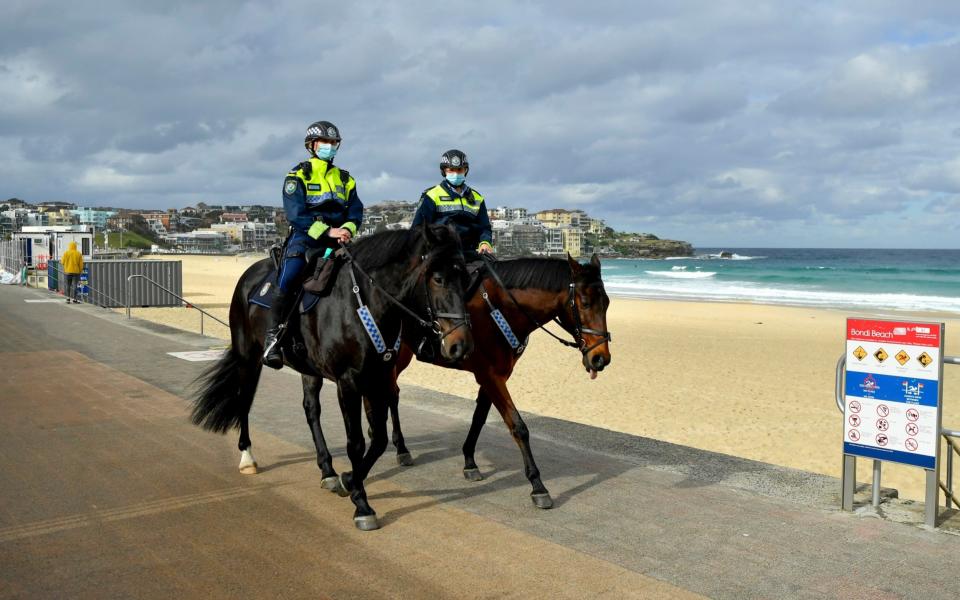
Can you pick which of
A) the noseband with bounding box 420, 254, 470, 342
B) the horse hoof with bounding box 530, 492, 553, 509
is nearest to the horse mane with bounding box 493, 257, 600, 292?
the noseband with bounding box 420, 254, 470, 342

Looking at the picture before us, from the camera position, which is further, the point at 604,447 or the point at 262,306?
the point at 604,447

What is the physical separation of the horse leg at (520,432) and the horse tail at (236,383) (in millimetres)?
2378

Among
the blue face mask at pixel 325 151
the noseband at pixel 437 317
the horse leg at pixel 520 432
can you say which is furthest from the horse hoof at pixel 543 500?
the blue face mask at pixel 325 151

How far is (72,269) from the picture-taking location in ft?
79.6

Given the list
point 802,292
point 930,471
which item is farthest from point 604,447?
point 802,292

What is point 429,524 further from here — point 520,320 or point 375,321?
point 520,320

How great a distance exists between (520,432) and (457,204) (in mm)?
2458

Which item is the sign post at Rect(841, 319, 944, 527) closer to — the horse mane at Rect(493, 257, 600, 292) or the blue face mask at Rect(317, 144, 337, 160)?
the horse mane at Rect(493, 257, 600, 292)

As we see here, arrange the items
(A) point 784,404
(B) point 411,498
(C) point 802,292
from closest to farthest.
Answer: (B) point 411,498, (A) point 784,404, (C) point 802,292

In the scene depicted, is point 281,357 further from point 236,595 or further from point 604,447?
point 604,447

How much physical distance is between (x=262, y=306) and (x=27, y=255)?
40.0 metres

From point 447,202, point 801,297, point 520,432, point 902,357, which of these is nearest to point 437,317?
point 520,432

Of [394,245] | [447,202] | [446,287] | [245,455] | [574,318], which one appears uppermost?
[447,202]

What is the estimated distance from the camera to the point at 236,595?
4270 mm
